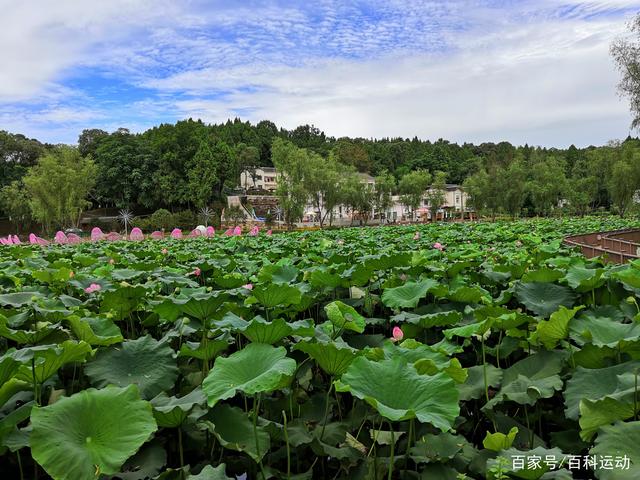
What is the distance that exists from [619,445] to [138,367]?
1289 mm

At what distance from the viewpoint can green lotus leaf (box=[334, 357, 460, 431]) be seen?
1.11m

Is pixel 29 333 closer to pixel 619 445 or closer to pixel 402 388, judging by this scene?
pixel 402 388

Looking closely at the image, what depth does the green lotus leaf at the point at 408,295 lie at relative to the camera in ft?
7.03

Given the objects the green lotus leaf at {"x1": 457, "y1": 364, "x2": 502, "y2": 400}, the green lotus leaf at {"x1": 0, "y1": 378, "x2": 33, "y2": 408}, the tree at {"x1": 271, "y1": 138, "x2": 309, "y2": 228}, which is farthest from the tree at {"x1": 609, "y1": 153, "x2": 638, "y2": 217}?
the green lotus leaf at {"x1": 0, "y1": 378, "x2": 33, "y2": 408}

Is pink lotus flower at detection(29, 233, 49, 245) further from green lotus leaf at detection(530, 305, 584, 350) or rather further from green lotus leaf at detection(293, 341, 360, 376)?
green lotus leaf at detection(530, 305, 584, 350)

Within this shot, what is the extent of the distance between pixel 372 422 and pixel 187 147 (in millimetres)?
52659

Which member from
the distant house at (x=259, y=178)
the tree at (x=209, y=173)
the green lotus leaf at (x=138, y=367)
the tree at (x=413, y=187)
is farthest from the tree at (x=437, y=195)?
the green lotus leaf at (x=138, y=367)

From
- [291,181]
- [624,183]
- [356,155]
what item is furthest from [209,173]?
[624,183]

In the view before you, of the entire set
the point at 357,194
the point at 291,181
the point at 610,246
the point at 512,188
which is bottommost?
the point at 610,246

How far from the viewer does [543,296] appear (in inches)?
86.2

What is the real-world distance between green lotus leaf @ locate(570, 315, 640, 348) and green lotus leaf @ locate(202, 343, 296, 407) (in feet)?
2.91

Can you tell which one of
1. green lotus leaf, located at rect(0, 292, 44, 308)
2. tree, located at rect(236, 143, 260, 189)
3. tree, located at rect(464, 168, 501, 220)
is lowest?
green lotus leaf, located at rect(0, 292, 44, 308)

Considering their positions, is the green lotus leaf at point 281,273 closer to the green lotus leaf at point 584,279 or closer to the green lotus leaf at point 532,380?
the green lotus leaf at point 584,279

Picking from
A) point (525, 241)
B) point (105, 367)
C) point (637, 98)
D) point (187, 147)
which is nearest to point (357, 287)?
point (105, 367)
